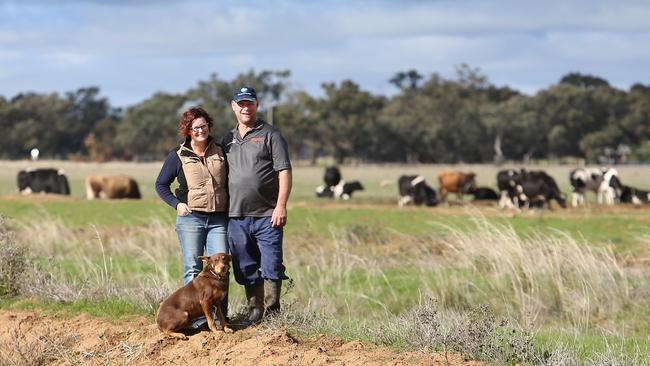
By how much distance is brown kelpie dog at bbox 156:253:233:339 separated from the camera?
9531mm

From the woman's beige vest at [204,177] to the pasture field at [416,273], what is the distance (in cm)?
138

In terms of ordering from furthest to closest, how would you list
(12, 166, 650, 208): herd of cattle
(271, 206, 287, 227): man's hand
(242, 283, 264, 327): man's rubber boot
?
(12, 166, 650, 208): herd of cattle → (242, 283, 264, 327): man's rubber boot → (271, 206, 287, 227): man's hand

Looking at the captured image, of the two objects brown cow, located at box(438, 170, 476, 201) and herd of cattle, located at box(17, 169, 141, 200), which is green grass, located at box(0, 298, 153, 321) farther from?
herd of cattle, located at box(17, 169, 141, 200)

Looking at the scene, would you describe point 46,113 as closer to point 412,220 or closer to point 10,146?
point 10,146

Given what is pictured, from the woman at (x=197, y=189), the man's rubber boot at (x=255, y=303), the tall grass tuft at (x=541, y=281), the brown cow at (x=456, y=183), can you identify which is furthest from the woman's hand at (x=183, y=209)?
the brown cow at (x=456, y=183)

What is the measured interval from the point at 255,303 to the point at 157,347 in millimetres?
1213

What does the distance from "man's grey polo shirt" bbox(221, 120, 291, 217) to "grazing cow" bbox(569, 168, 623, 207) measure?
26.6m

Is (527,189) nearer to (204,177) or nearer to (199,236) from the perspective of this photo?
(199,236)

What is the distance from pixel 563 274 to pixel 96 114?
9687 centimetres

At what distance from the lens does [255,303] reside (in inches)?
410

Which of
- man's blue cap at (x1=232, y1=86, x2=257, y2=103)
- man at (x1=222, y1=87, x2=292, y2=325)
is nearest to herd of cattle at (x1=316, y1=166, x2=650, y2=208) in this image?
man at (x1=222, y1=87, x2=292, y2=325)

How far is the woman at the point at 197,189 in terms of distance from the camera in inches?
395

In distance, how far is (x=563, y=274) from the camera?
1594 cm

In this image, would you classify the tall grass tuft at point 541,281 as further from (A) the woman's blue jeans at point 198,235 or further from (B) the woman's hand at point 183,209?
(B) the woman's hand at point 183,209
